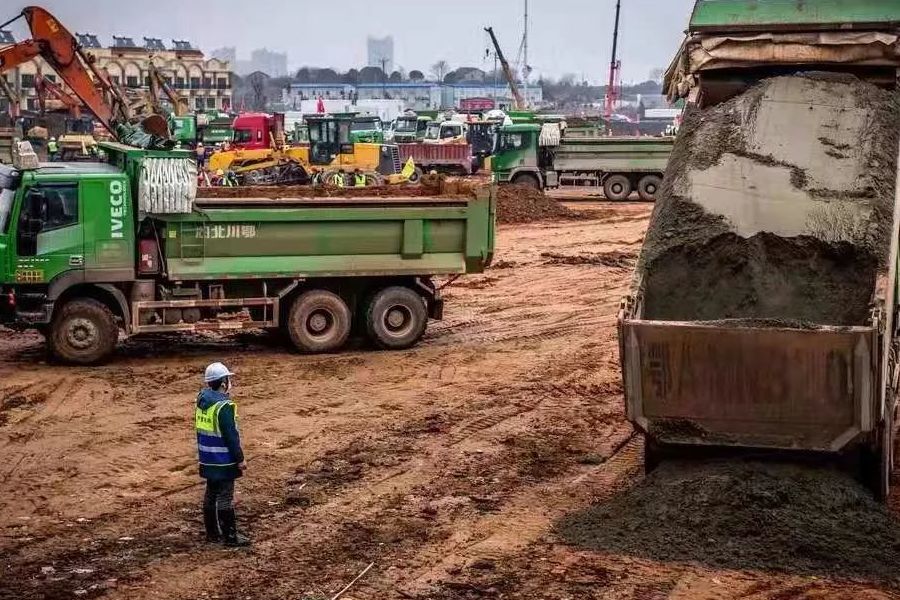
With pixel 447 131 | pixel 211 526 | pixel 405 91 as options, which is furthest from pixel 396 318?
pixel 405 91

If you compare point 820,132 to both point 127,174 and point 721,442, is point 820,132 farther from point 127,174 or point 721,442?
point 127,174

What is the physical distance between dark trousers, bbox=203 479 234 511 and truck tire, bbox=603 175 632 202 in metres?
29.2

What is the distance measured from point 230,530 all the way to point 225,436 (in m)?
0.66

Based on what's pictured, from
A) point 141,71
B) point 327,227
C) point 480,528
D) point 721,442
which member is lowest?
point 480,528

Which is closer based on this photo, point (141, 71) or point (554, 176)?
point (554, 176)

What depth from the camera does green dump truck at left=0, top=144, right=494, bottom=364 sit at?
15.0 m

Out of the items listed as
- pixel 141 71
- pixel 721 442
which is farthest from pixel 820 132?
pixel 141 71

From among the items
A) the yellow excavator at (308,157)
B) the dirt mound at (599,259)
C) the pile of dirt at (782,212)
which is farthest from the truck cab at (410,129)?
the pile of dirt at (782,212)

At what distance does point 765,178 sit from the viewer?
34.7 feet

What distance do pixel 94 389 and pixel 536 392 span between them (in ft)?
15.1

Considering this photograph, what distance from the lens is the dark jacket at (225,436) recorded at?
9.17 meters

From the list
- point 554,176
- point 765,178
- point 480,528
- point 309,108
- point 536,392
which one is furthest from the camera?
point 309,108

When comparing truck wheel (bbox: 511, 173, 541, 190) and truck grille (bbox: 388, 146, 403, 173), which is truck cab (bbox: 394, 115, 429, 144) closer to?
truck grille (bbox: 388, 146, 403, 173)


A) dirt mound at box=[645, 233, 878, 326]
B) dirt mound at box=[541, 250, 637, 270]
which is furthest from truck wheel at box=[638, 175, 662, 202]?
dirt mound at box=[645, 233, 878, 326]
